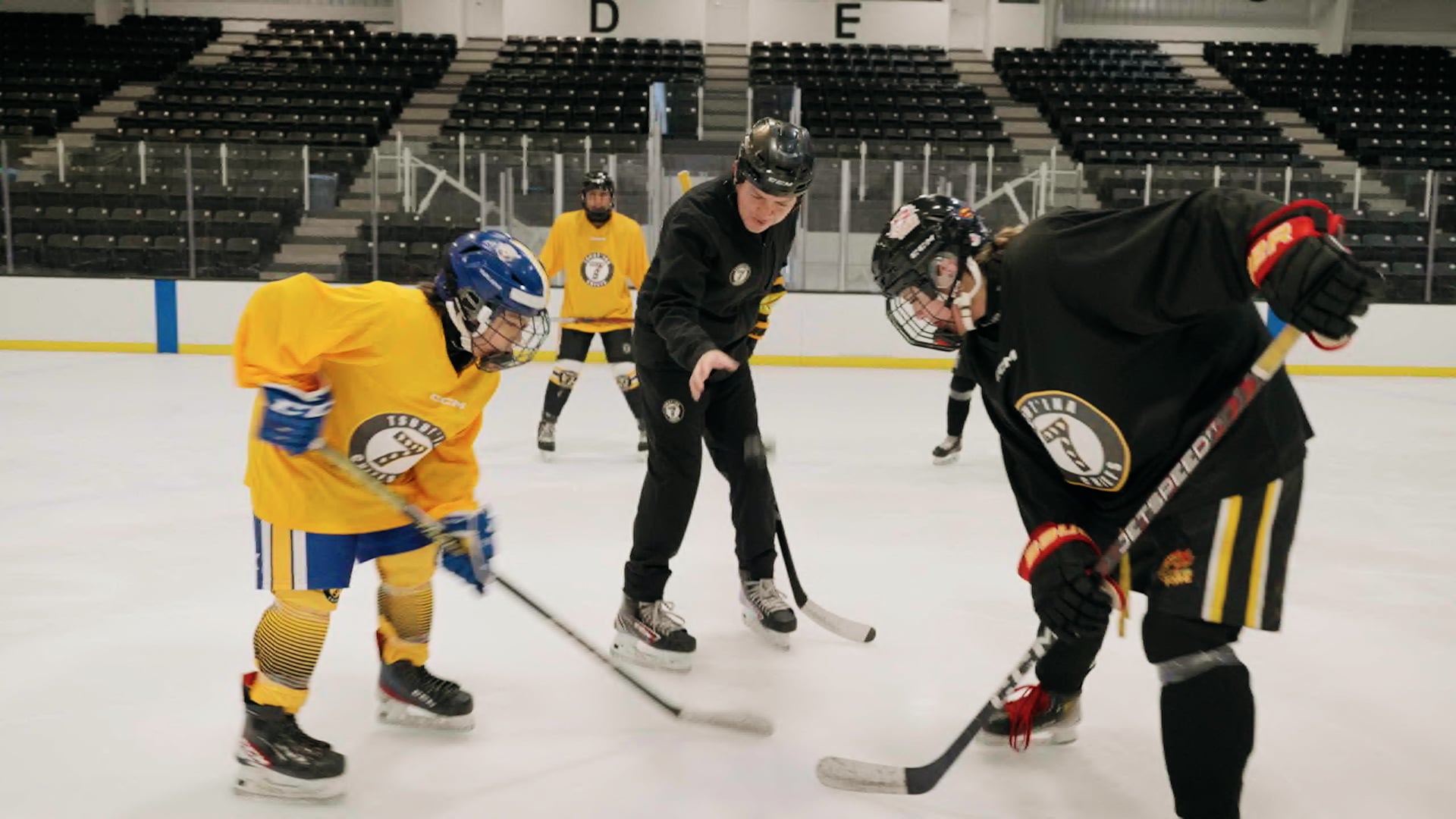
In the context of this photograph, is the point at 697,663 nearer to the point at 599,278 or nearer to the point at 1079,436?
the point at 1079,436

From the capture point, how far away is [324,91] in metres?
13.8

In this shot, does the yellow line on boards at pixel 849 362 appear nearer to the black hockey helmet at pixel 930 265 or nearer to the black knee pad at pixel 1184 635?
the black hockey helmet at pixel 930 265

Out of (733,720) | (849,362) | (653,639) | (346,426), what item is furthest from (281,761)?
(849,362)

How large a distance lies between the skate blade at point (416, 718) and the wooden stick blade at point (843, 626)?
0.94 m

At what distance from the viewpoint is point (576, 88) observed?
14016 millimetres

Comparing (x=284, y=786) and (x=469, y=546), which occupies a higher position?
(x=469, y=546)

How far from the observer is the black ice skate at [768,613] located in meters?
3.10

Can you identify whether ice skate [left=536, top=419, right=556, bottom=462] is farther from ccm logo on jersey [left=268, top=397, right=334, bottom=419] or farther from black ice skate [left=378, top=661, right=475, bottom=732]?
ccm logo on jersey [left=268, top=397, right=334, bottom=419]

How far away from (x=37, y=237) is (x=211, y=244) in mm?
1164

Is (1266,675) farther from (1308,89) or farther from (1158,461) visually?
(1308,89)

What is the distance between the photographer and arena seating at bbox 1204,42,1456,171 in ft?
43.3

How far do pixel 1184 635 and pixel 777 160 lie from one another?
137 cm

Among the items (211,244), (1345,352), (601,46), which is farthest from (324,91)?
(1345,352)

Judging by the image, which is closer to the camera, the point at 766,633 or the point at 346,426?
the point at 346,426
